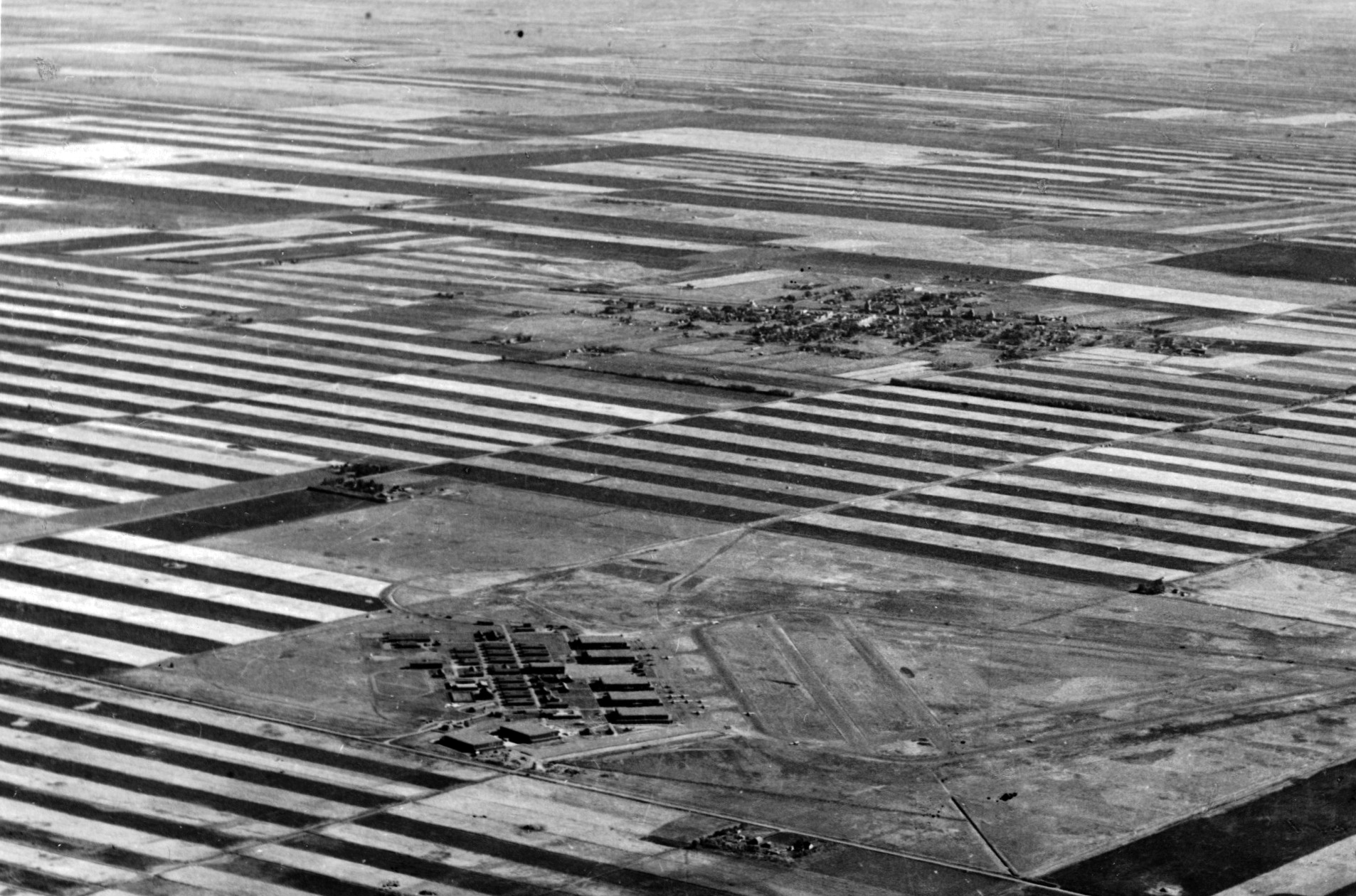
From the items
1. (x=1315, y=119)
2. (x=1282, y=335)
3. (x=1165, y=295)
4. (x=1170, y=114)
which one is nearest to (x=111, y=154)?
(x=1165, y=295)

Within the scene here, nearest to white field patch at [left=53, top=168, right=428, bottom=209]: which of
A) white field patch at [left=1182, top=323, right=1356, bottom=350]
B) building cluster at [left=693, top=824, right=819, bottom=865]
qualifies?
white field patch at [left=1182, top=323, right=1356, bottom=350]

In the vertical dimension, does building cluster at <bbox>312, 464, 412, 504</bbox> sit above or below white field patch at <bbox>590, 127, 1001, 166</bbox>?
below

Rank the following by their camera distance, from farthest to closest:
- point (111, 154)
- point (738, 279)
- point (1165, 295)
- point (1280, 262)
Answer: point (111, 154), point (1280, 262), point (738, 279), point (1165, 295)

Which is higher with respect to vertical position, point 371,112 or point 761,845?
point 371,112

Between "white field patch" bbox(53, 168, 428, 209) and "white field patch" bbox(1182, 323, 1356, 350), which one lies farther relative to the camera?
"white field patch" bbox(53, 168, 428, 209)

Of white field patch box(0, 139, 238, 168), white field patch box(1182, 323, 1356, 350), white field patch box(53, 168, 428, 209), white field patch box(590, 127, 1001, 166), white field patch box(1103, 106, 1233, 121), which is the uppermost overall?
white field patch box(0, 139, 238, 168)

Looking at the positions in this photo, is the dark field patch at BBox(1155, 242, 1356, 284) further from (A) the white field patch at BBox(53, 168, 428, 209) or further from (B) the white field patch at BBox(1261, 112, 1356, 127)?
(B) the white field patch at BBox(1261, 112, 1356, 127)

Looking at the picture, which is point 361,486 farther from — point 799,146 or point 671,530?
point 799,146

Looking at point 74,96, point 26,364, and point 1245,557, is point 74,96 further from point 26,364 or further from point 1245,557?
point 1245,557
